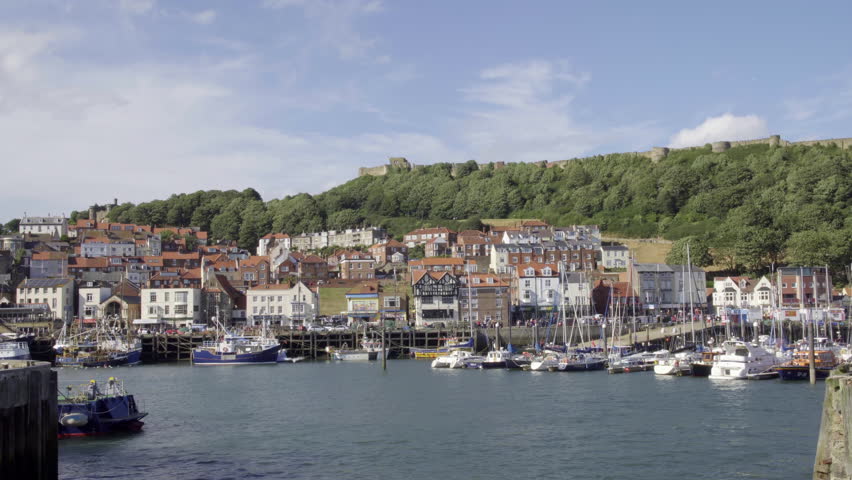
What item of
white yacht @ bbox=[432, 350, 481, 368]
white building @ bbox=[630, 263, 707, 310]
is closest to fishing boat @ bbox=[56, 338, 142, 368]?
white yacht @ bbox=[432, 350, 481, 368]

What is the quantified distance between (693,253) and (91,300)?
2357 inches

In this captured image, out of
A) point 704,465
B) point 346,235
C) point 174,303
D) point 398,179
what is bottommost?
point 704,465

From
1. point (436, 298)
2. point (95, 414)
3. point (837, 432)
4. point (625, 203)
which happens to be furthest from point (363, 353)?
point (625, 203)

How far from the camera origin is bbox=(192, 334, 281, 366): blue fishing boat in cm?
5872

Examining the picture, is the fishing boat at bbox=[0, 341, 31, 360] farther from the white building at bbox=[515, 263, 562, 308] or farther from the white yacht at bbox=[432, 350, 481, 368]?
the white building at bbox=[515, 263, 562, 308]

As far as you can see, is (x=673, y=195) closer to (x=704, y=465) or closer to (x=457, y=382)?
(x=457, y=382)

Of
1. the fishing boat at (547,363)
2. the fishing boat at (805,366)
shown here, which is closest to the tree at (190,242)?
the fishing boat at (547,363)

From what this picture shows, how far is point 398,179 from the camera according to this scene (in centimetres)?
14675

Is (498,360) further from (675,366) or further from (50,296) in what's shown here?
(50,296)

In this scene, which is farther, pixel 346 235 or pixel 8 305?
pixel 346 235

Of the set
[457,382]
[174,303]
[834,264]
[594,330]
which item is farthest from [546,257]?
[457,382]

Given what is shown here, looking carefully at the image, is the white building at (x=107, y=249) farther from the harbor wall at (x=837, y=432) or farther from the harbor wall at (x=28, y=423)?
the harbor wall at (x=837, y=432)

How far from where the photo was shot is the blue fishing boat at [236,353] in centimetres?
5872

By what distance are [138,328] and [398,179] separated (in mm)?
77432
